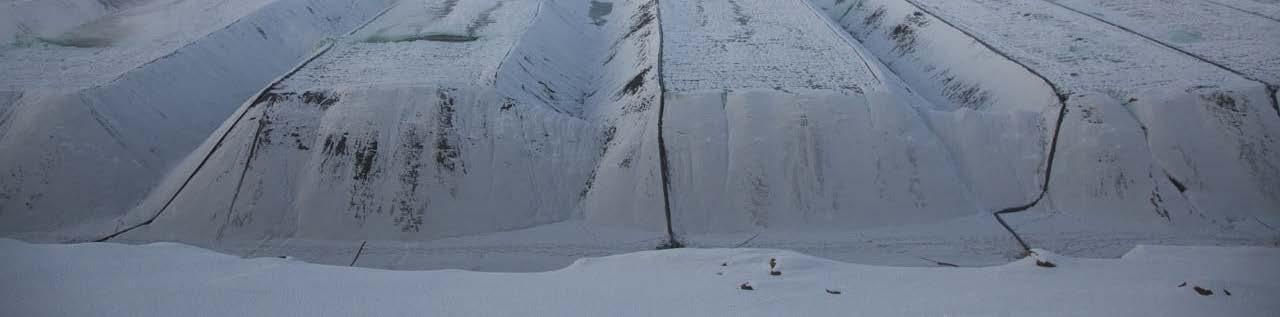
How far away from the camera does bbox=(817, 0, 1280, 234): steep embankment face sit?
4.05 metres

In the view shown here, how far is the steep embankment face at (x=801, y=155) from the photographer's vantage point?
160 inches

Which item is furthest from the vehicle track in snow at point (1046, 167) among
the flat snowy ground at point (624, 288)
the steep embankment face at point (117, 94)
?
the steep embankment face at point (117, 94)

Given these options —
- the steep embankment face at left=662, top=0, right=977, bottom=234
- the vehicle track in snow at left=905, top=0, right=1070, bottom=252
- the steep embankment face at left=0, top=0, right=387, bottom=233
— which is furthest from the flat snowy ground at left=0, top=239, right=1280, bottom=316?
the steep embankment face at left=0, top=0, right=387, bottom=233

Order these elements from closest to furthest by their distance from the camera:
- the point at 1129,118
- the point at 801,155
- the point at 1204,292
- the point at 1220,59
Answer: the point at 1204,292 → the point at 801,155 → the point at 1129,118 → the point at 1220,59

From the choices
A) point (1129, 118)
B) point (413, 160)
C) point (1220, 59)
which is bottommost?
point (413, 160)

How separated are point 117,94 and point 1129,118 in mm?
7425

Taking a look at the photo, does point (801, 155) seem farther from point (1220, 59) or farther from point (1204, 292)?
point (1220, 59)

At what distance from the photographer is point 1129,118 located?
434 centimetres

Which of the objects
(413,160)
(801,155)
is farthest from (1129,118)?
(413,160)

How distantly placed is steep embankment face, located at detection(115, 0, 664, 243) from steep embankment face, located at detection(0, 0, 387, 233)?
48 cm

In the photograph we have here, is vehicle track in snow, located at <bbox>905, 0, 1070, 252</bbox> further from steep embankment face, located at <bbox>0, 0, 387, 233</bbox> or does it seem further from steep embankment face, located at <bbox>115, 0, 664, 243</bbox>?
steep embankment face, located at <bbox>0, 0, 387, 233</bbox>

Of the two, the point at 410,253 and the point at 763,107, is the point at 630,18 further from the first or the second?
the point at 410,253

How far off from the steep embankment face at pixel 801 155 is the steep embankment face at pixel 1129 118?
1.36 ft

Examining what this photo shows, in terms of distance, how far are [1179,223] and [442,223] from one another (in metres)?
4.65
